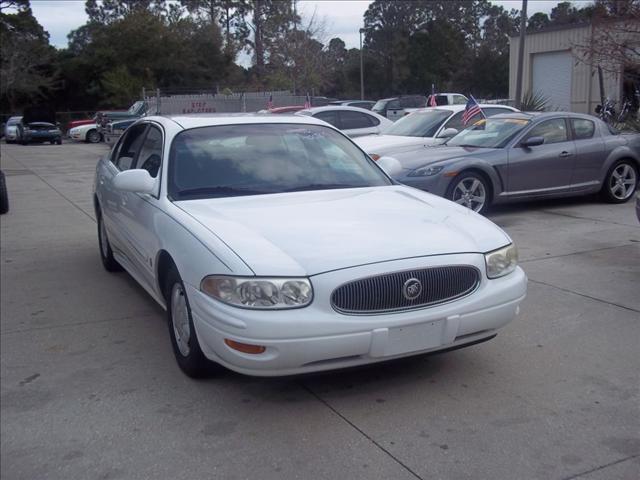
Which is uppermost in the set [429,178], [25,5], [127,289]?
[25,5]

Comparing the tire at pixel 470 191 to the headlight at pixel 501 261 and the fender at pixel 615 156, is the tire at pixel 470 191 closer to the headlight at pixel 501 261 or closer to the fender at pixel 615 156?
the fender at pixel 615 156

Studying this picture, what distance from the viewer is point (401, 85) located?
60.0 metres

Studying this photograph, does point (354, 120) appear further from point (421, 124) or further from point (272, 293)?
point (272, 293)

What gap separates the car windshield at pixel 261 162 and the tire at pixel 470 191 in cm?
381

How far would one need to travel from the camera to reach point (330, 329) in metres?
3.77

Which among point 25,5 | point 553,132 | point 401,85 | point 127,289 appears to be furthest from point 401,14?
point 127,289

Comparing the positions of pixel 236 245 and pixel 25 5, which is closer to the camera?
pixel 236 245

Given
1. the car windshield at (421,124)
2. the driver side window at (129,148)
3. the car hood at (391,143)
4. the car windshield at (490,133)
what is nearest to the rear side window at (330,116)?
the car windshield at (421,124)

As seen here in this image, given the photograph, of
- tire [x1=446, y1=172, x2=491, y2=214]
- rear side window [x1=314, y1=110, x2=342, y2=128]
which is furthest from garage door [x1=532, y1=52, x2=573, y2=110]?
tire [x1=446, y1=172, x2=491, y2=214]

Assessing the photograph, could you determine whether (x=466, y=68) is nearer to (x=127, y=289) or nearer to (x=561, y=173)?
(x=561, y=173)

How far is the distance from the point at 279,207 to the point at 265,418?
4.53ft

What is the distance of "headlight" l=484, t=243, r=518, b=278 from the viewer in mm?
4289

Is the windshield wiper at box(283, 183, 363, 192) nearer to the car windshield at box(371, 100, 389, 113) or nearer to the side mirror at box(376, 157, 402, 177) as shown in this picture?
the side mirror at box(376, 157, 402, 177)

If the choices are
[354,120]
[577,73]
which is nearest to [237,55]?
[577,73]
